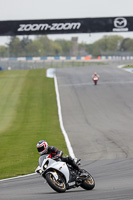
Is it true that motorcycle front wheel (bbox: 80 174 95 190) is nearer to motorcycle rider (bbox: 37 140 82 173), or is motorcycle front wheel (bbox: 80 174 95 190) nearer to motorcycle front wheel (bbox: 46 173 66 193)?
motorcycle rider (bbox: 37 140 82 173)

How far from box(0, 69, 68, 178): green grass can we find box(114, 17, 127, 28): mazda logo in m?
7.53

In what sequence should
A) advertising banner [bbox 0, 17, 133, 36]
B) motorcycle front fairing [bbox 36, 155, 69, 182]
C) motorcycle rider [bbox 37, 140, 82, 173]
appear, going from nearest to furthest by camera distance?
motorcycle front fairing [bbox 36, 155, 69, 182] → motorcycle rider [bbox 37, 140, 82, 173] → advertising banner [bbox 0, 17, 133, 36]

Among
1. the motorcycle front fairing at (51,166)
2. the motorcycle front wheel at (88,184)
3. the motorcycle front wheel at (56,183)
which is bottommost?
the motorcycle front wheel at (88,184)

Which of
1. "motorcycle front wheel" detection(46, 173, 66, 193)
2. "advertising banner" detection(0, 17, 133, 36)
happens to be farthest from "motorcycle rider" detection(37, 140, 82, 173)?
"advertising banner" detection(0, 17, 133, 36)

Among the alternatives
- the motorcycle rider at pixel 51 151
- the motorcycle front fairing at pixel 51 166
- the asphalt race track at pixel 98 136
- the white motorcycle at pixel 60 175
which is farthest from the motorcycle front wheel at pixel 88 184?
the motorcycle front fairing at pixel 51 166

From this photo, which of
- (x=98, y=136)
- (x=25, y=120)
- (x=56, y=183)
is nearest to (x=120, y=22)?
(x=25, y=120)

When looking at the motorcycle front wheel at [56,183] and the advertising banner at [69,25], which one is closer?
the motorcycle front wheel at [56,183]

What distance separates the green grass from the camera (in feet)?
53.8

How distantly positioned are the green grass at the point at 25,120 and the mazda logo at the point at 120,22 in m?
7.53

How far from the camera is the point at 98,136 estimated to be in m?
21.2

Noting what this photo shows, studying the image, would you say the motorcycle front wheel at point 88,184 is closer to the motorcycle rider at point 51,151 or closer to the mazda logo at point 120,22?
the motorcycle rider at point 51,151

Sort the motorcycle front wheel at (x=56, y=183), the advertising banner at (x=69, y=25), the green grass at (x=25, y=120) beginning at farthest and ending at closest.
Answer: the advertising banner at (x=69, y=25) → the green grass at (x=25, y=120) → the motorcycle front wheel at (x=56, y=183)

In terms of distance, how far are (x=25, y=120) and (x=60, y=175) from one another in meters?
18.3

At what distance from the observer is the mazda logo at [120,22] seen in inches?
1264
